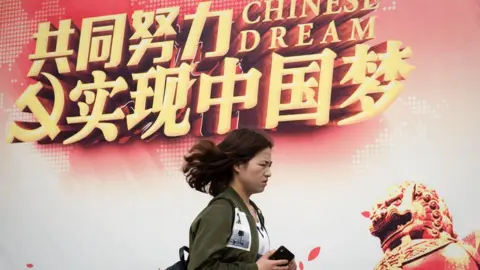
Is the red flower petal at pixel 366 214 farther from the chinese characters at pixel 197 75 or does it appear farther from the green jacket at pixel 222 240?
the green jacket at pixel 222 240

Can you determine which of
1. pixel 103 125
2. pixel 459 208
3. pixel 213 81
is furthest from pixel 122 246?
pixel 459 208

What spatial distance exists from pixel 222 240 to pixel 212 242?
1.1 inches

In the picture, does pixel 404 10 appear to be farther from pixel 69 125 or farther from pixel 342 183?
pixel 69 125

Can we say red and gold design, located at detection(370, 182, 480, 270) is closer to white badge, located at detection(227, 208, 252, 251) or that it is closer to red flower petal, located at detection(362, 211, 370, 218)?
red flower petal, located at detection(362, 211, 370, 218)

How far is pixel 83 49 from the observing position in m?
3.98

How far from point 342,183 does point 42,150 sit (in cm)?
152

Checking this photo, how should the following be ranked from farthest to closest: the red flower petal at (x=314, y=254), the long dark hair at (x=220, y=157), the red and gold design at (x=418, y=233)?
the red flower petal at (x=314, y=254), the red and gold design at (x=418, y=233), the long dark hair at (x=220, y=157)

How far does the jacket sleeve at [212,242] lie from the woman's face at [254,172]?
16 cm

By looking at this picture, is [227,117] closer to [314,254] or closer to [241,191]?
[314,254]

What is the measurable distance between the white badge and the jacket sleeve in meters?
0.02

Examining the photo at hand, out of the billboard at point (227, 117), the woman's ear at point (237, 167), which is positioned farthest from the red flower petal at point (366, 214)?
the woman's ear at point (237, 167)

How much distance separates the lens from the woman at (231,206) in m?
1.97

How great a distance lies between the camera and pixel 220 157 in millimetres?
2127

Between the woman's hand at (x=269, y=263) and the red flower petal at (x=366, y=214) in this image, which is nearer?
the woman's hand at (x=269, y=263)
